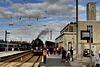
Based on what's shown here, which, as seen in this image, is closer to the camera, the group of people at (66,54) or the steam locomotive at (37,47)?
A: the group of people at (66,54)

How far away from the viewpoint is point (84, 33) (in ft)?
47.8

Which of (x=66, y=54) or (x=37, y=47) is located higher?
(x=37, y=47)

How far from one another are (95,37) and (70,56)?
34.5 meters

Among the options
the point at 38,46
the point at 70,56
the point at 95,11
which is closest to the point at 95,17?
the point at 95,11

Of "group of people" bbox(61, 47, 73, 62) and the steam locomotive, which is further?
the steam locomotive

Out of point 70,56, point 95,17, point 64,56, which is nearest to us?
point 64,56

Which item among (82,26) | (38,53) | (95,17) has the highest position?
(95,17)

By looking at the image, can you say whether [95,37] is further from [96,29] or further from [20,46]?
[20,46]

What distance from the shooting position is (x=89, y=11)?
76.4 metres

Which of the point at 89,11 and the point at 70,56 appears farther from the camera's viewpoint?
the point at 89,11

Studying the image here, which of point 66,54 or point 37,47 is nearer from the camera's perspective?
point 66,54

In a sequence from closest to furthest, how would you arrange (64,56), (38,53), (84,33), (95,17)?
(84,33)
(64,56)
(38,53)
(95,17)

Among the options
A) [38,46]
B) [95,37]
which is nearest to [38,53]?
[38,46]

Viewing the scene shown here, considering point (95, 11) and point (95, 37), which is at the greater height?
point (95, 11)
